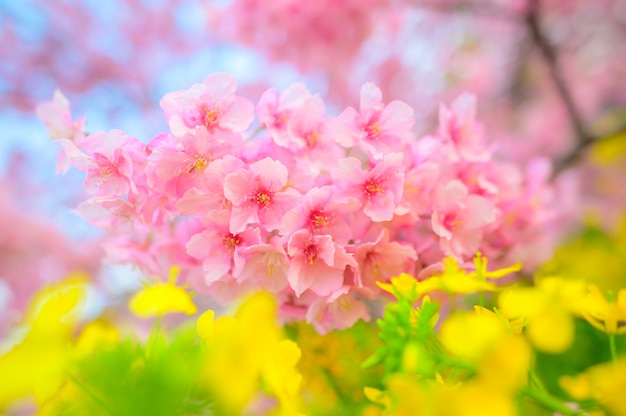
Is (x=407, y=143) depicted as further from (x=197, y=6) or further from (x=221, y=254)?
(x=197, y=6)

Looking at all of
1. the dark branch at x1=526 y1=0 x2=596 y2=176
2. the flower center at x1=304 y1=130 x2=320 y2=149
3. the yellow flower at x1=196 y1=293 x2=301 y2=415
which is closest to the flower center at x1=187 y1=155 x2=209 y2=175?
the flower center at x1=304 y1=130 x2=320 y2=149

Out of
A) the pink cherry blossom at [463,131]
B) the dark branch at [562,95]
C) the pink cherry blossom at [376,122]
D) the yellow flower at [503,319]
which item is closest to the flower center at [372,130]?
the pink cherry blossom at [376,122]

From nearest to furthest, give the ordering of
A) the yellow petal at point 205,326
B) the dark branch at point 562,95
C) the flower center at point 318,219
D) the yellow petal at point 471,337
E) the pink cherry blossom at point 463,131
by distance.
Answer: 1. the yellow petal at point 471,337
2. the yellow petal at point 205,326
3. the flower center at point 318,219
4. the pink cherry blossom at point 463,131
5. the dark branch at point 562,95

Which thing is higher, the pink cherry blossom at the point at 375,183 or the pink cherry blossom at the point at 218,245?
the pink cherry blossom at the point at 375,183

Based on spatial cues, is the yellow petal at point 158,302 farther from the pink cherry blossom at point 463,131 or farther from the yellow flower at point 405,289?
the pink cherry blossom at point 463,131

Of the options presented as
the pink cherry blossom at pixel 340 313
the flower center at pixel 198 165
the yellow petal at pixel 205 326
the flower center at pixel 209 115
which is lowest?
the pink cherry blossom at pixel 340 313

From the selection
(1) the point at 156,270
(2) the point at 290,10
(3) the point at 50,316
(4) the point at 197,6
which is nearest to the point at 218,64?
(4) the point at 197,6

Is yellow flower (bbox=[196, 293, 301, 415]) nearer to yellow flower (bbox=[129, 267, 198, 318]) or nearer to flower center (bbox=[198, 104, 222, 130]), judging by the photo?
yellow flower (bbox=[129, 267, 198, 318])

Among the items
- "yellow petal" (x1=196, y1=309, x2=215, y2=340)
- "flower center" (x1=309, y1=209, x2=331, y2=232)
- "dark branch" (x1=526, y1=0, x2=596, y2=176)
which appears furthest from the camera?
"dark branch" (x1=526, y1=0, x2=596, y2=176)
